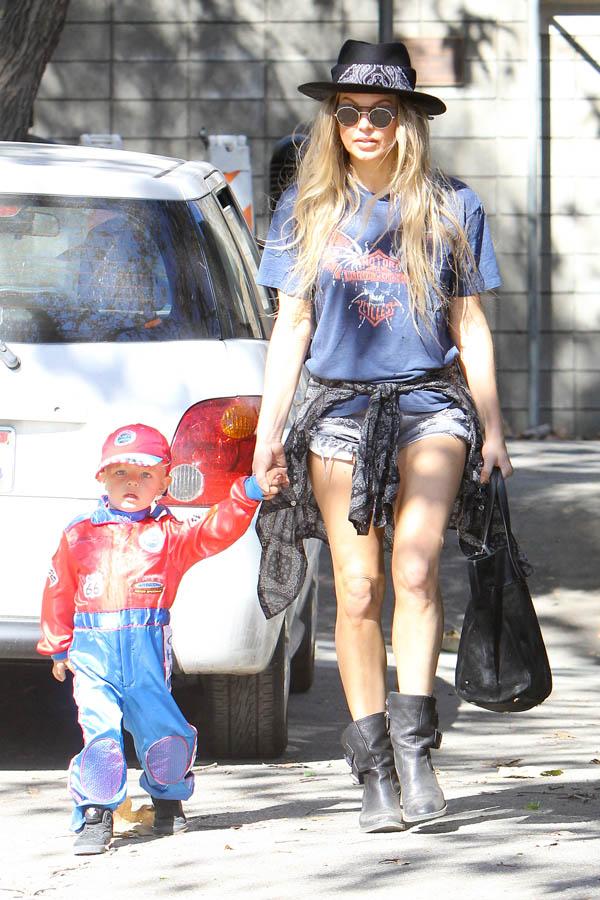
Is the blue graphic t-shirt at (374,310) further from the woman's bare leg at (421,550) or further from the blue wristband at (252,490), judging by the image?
the blue wristband at (252,490)

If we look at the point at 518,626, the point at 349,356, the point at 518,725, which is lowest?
the point at 518,725

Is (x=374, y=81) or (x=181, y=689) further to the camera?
(x=181, y=689)

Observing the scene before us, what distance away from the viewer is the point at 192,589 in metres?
4.72

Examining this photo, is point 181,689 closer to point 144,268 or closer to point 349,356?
point 144,268

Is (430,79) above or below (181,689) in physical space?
above

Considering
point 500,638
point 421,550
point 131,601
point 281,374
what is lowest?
point 500,638

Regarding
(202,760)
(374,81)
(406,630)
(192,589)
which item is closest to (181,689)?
(202,760)

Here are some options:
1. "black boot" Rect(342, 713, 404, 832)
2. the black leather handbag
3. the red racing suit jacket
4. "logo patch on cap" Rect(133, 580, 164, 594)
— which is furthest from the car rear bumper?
the black leather handbag

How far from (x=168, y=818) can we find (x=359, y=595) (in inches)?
29.2

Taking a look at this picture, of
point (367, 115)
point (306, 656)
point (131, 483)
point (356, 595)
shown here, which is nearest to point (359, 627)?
point (356, 595)

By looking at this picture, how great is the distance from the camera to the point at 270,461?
4258 millimetres

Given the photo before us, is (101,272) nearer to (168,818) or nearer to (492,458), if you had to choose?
(492,458)

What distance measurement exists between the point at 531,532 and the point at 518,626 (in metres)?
4.94

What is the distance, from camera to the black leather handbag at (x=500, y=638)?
4.28 metres
